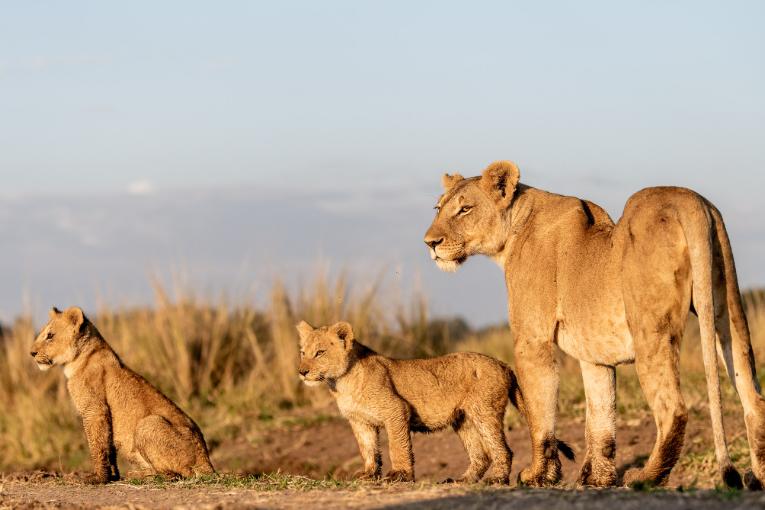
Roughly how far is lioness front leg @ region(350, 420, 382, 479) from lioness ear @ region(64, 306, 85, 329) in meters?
2.57

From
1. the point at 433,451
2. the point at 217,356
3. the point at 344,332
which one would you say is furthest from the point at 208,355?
the point at 344,332

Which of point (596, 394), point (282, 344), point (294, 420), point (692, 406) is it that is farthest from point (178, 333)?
point (596, 394)

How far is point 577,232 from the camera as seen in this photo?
8.28 metres

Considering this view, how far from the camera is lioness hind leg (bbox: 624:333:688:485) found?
732 centimetres

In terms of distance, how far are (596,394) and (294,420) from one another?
25.6ft

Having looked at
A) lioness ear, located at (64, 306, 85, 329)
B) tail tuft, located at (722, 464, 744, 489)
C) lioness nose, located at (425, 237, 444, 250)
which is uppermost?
lioness nose, located at (425, 237, 444, 250)

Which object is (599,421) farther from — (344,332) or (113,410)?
(113,410)

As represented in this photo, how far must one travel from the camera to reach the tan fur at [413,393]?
942cm

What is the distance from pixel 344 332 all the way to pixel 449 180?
4.96ft

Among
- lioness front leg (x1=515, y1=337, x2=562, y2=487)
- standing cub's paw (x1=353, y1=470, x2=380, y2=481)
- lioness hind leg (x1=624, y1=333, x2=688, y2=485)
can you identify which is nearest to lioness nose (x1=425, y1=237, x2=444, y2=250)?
lioness front leg (x1=515, y1=337, x2=562, y2=487)

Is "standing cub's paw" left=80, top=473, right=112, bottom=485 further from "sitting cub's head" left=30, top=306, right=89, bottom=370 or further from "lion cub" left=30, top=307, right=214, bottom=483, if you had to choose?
"sitting cub's head" left=30, top=306, right=89, bottom=370

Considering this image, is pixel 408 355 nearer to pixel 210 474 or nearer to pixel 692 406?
pixel 692 406

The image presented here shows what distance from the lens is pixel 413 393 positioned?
963 cm

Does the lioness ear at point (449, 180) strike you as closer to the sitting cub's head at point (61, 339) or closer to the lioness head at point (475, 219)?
the lioness head at point (475, 219)
